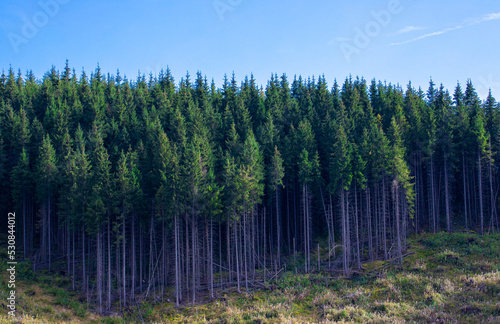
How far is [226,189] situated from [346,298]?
16.5m

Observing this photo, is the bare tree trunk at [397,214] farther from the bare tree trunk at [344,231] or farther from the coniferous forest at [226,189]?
the bare tree trunk at [344,231]

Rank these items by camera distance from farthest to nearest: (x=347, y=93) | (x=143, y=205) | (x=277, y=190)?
(x=347, y=93)
(x=277, y=190)
(x=143, y=205)

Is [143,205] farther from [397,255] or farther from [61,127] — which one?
[397,255]

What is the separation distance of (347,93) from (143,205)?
5295cm

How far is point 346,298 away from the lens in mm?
34375

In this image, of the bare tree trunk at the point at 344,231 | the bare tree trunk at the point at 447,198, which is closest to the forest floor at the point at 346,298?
the bare tree trunk at the point at 344,231

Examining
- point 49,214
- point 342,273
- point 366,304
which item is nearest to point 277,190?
point 342,273

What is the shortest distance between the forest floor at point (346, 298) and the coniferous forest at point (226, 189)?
207cm

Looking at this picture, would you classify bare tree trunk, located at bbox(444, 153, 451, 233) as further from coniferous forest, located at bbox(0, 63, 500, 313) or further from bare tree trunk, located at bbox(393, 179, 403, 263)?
bare tree trunk, located at bbox(393, 179, 403, 263)

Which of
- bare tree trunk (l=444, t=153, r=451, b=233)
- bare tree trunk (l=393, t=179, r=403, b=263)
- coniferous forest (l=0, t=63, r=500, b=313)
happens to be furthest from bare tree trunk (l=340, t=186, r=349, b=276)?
bare tree trunk (l=444, t=153, r=451, b=233)

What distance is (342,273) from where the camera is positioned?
40.8 meters

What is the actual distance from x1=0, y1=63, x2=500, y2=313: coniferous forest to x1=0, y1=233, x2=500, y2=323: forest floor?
2.07m

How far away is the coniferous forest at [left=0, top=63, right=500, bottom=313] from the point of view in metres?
38.2

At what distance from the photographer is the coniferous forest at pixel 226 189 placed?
38.2 meters
